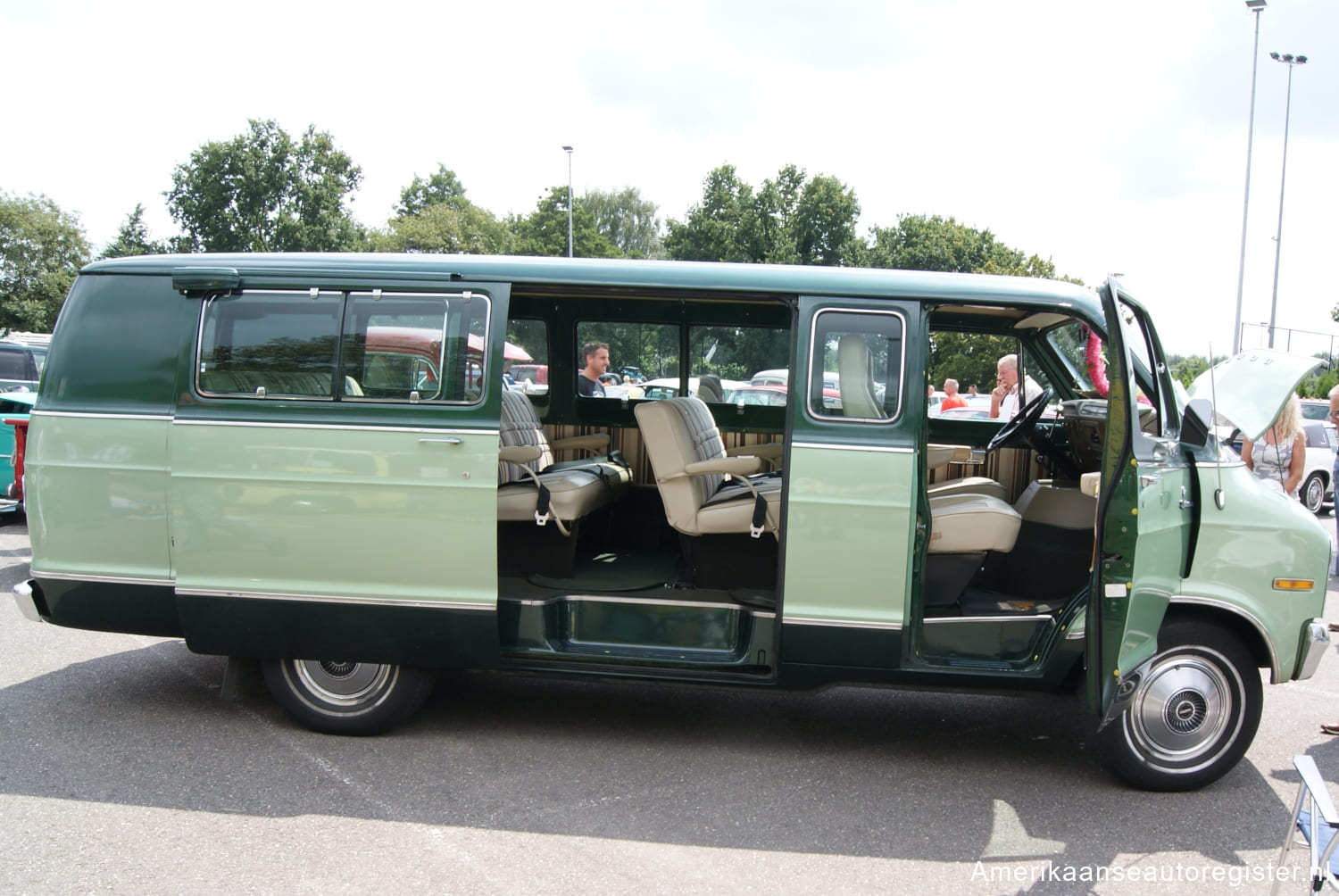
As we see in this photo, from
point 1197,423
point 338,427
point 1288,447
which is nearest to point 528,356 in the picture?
point 338,427

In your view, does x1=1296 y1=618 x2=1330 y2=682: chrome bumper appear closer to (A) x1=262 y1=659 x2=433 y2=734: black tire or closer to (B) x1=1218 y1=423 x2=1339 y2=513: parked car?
(A) x1=262 y1=659 x2=433 y2=734: black tire

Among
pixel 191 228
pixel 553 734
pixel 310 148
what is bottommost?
pixel 553 734

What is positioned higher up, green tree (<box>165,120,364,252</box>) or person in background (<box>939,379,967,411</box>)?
green tree (<box>165,120,364,252</box>)

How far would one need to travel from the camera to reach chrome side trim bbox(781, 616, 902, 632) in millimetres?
4215

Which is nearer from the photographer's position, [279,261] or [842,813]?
[842,813]

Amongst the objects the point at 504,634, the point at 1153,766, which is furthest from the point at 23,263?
the point at 1153,766

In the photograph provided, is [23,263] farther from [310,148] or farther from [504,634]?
[504,634]

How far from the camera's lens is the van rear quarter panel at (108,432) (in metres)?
4.39

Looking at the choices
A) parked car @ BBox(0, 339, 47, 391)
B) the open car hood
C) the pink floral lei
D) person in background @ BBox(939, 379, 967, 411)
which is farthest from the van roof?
parked car @ BBox(0, 339, 47, 391)

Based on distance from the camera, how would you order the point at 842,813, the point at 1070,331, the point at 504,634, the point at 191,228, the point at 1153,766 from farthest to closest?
the point at 191,228
the point at 1070,331
the point at 504,634
the point at 1153,766
the point at 842,813

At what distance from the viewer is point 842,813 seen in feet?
13.0

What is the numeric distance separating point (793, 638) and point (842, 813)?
755 millimetres

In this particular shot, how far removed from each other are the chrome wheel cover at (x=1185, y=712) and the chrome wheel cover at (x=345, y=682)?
3.46m

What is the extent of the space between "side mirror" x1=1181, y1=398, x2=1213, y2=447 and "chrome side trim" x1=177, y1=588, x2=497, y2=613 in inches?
125
